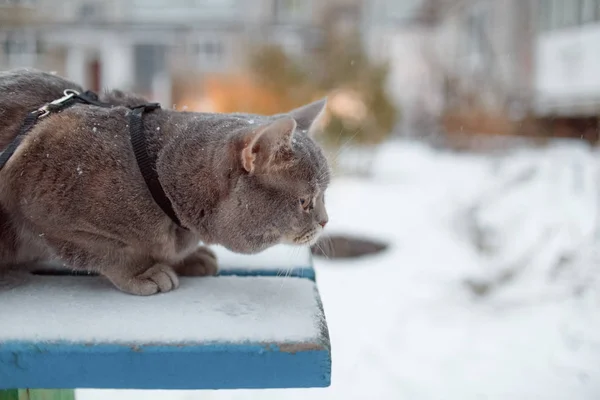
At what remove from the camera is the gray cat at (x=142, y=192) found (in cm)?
137

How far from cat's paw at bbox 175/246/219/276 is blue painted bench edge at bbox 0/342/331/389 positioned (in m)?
0.56

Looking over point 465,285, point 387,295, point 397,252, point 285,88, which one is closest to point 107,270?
point 387,295

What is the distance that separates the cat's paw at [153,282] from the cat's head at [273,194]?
0.18 metres

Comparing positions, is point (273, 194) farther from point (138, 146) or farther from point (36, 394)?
point (36, 394)

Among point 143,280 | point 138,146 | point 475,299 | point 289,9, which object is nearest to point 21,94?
point 138,146

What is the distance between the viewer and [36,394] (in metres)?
1.54

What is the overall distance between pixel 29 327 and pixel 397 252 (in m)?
3.33

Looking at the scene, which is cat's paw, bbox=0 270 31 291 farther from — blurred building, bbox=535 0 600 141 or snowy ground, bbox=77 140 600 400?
blurred building, bbox=535 0 600 141

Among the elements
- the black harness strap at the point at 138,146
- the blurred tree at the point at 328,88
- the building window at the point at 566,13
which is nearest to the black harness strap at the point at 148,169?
the black harness strap at the point at 138,146

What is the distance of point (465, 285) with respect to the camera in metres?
3.57

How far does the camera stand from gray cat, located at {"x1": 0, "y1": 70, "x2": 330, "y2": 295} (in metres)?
1.37

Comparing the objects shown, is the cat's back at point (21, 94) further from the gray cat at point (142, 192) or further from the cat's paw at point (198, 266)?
the cat's paw at point (198, 266)

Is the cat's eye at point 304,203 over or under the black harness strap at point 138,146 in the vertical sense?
under

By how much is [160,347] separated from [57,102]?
2.58 ft
